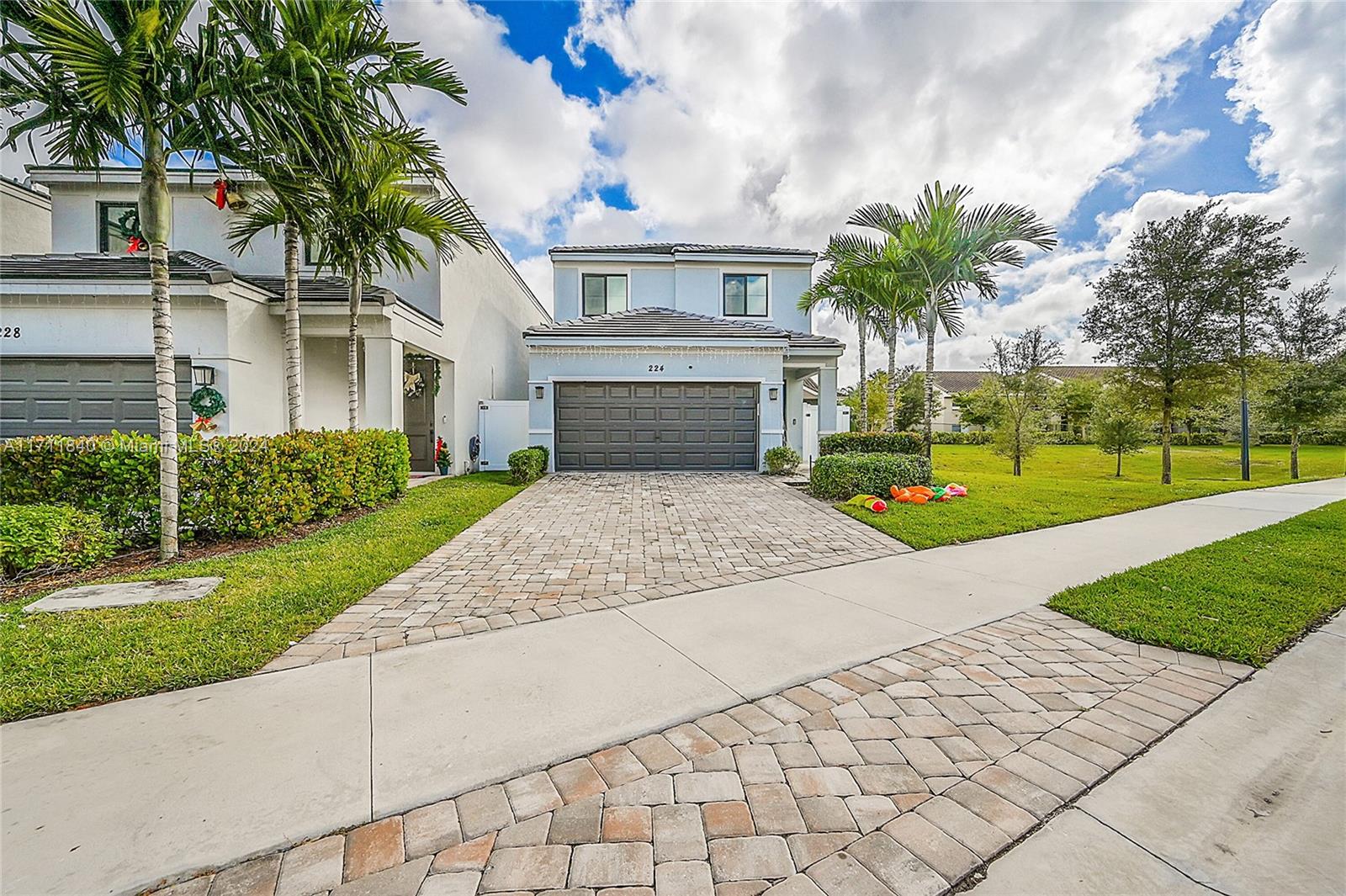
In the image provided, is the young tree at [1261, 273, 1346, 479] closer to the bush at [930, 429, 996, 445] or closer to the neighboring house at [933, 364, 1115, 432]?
the bush at [930, 429, 996, 445]

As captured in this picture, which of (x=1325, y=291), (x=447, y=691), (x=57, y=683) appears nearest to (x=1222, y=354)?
(x=1325, y=291)

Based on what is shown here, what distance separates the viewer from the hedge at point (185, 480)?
5.55 meters

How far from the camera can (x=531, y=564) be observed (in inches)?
217

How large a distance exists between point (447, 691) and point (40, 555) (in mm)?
4918

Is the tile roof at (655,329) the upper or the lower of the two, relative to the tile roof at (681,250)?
lower

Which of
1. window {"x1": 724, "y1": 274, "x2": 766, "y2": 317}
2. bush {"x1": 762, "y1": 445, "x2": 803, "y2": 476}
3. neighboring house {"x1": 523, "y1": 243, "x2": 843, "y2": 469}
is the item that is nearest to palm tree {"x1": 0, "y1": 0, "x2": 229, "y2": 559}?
neighboring house {"x1": 523, "y1": 243, "x2": 843, "y2": 469}

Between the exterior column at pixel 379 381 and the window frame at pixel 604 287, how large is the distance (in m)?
7.99

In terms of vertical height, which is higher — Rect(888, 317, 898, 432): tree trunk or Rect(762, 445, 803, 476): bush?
Rect(888, 317, 898, 432): tree trunk

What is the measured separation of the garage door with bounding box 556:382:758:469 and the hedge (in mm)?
6941

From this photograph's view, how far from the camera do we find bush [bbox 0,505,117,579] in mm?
4734

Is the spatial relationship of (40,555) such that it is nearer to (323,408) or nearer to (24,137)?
(24,137)

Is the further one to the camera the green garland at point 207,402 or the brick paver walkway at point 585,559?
the green garland at point 207,402

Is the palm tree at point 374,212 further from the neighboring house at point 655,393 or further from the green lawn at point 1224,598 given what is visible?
→ the green lawn at point 1224,598

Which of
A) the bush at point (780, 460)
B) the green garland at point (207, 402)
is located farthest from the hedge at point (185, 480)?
the bush at point (780, 460)
